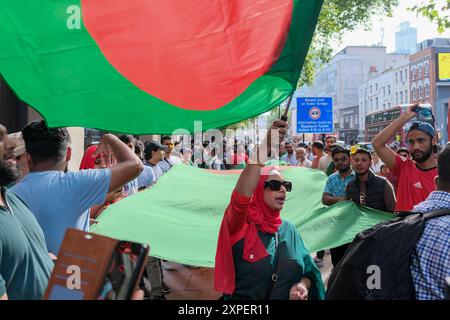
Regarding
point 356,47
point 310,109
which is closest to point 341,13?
point 310,109

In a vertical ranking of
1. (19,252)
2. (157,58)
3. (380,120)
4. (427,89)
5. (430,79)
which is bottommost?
(19,252)

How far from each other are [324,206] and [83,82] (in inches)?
157

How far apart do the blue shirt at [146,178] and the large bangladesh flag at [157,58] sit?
4480 millimetres

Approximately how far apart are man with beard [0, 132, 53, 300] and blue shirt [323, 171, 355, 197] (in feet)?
14.8

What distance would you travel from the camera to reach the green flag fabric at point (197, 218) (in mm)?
5027

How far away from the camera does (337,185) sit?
6562 mm

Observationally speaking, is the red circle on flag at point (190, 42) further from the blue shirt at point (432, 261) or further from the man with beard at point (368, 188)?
the man with beard at point (368, 188)

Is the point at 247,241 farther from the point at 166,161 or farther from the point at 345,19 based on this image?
the point at 345,19

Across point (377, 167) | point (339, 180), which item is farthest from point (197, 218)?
point (377, 167)

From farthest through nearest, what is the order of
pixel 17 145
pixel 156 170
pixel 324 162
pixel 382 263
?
pixel 324 162, pixel 156 170, pixel 17 145, pixel 382 263

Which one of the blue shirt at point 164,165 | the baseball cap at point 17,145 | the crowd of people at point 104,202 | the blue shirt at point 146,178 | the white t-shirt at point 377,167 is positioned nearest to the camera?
the crowd of people at point 104,202

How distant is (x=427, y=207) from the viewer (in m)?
2.60

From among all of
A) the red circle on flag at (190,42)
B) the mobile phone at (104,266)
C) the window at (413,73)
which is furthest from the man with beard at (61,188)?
the window at (413,73)

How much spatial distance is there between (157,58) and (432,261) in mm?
1863
